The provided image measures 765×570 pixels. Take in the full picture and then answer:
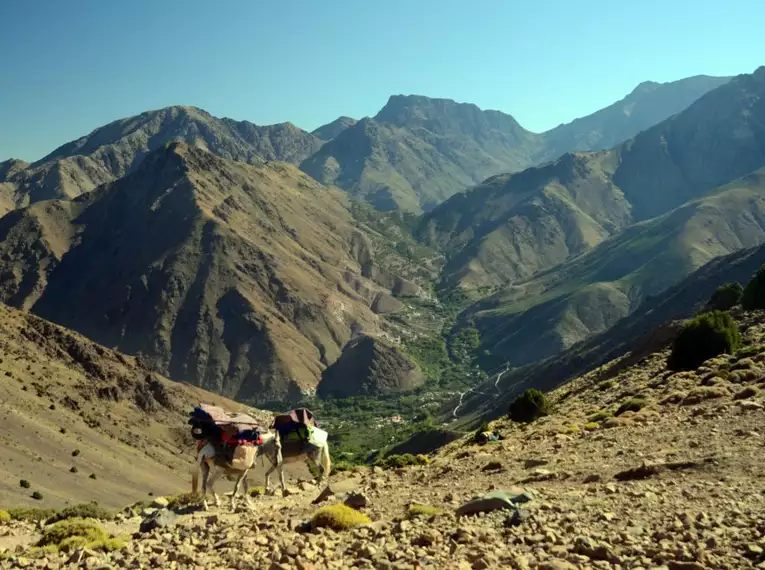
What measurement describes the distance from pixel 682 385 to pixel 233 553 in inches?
944

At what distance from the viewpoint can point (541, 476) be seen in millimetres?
18578

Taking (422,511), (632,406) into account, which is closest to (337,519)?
(422,511)

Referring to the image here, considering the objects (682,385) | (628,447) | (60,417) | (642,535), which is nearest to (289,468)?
(60,417)

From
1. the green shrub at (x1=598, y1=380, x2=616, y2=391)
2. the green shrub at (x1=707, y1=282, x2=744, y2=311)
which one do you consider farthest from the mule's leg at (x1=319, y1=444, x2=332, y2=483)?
the green shrub at (x1=707, y1=282, x2=744, y2=311)

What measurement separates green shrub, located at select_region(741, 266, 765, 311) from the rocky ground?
28.7 metres

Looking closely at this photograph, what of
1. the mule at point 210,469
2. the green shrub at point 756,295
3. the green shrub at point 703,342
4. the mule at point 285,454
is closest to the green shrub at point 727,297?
the green shrub at point 756,295

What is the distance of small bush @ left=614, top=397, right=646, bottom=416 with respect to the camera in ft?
90.2

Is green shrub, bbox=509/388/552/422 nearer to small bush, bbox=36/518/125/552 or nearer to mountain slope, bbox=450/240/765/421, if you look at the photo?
small bush, bbox=36/518/125/552

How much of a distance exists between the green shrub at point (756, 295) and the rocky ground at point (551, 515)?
28726 millimetres

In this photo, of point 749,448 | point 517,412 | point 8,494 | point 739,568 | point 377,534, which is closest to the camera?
point 739,568

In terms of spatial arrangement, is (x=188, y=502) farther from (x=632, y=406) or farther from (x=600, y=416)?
(x=632, y=406)

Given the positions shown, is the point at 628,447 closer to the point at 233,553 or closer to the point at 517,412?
the point at 233,553

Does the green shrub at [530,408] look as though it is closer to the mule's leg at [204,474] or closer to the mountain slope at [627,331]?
the mule's leg at [204,474]

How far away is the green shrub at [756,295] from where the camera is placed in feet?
163
